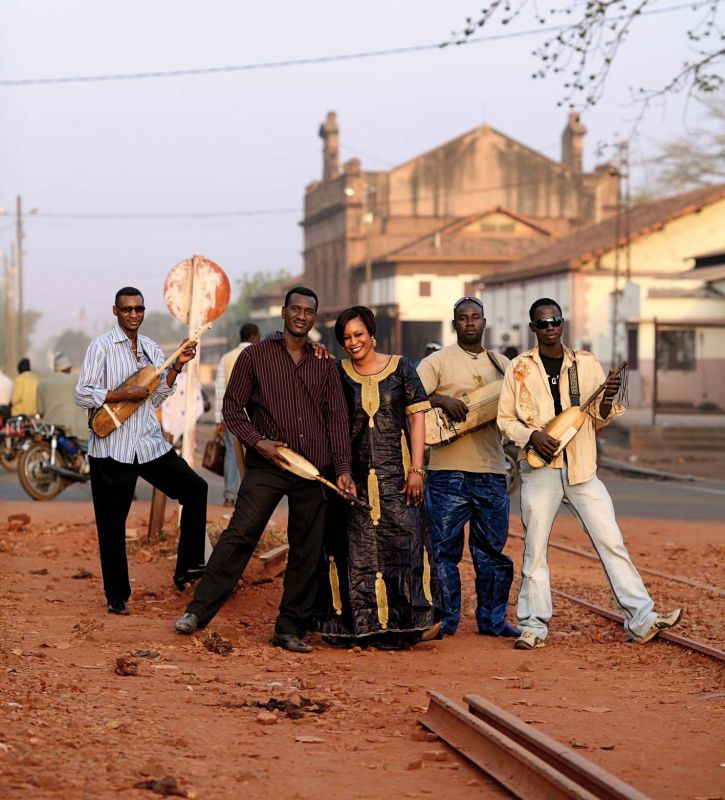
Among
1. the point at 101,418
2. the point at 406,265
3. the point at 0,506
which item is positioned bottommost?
the point at 0,506

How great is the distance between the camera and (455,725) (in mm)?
6262

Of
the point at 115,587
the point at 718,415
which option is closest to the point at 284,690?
the point at 115,587

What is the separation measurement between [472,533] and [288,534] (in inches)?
48.1

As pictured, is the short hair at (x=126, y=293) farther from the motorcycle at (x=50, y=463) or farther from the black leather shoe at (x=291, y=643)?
the motorcycle at (x=50, y=463)

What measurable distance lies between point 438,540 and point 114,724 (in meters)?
3.11

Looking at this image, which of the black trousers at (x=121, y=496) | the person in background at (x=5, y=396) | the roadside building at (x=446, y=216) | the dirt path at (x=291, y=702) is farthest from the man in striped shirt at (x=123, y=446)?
the roadside building at (x=446, y=216)

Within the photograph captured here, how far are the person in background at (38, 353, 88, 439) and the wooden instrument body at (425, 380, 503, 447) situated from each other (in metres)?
9.77

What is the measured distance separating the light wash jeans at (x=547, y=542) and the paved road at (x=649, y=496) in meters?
8.86

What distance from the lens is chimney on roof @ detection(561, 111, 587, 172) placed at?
8406cm


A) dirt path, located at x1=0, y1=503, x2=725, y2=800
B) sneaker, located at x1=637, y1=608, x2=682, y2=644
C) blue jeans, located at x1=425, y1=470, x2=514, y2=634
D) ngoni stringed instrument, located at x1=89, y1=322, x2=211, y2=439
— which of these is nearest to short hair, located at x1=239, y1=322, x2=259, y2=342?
dirt path, located at x1=0, y1=503, x2=725, y2=800

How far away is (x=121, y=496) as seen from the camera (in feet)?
31.1

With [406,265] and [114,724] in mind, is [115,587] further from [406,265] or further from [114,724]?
→ [406,265]

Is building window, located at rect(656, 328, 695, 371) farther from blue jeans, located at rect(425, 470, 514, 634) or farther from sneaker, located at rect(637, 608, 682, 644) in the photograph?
sneaker, located at rect(637, 608, 682, 644)

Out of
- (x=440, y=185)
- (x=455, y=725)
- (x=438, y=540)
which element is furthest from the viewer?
(x=440, y=185)
